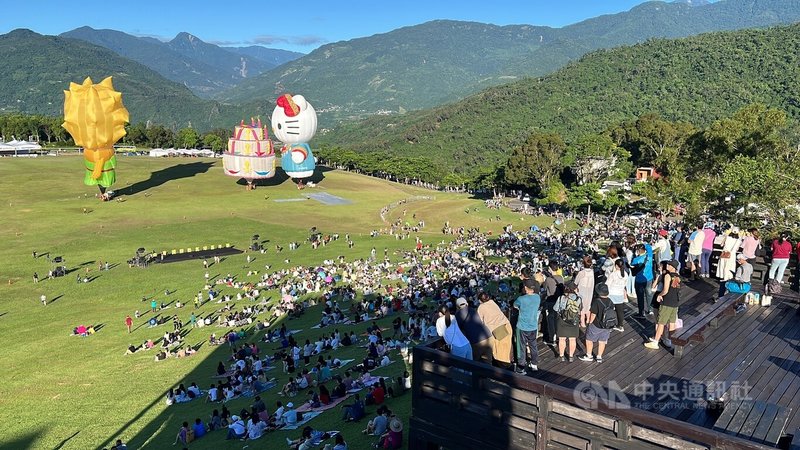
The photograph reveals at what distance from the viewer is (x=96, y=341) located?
2862 cm

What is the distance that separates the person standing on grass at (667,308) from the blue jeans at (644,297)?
180 cm

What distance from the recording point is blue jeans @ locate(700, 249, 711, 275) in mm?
16500

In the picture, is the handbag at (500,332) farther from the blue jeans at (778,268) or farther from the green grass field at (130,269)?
the blue jeans at (778,268)

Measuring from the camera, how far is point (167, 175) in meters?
81.9

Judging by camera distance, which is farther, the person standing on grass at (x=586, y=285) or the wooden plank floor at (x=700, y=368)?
the person standing on grass at (x=586, y=285)

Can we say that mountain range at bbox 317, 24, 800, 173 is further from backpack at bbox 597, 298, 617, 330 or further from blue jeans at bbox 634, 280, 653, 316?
backpack at bbox 597, 298, 617, 330

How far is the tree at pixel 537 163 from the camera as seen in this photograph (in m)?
79.4

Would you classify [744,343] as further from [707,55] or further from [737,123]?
[707,55]

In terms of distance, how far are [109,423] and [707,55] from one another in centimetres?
15942

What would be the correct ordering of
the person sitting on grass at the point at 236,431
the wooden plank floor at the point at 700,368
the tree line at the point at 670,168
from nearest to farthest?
the wooden plank floor at the point at 700,368 → the person sitting on grass at the point at 236,431 → the tree line at the point at 670,168

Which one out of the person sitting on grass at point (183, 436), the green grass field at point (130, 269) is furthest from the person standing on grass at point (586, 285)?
the person sitting on grass at point (183, 436)

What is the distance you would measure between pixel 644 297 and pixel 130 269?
40.1 meters

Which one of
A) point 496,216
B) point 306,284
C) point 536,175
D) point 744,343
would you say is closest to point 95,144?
point 306,284

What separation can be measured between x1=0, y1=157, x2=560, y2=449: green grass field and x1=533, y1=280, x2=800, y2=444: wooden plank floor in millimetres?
5590
